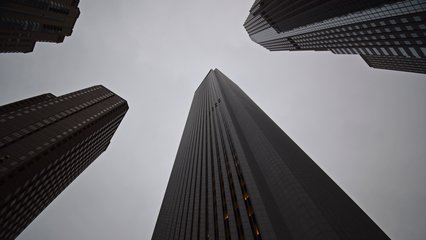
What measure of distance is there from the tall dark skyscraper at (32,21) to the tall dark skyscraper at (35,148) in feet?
74.1

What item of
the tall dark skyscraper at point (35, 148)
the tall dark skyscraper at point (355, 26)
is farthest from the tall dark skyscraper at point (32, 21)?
the tall dark skyscraper at point (355, 26)

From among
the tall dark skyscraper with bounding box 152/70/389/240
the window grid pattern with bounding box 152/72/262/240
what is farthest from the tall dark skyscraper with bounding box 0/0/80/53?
the tall dark skyscraper with bounding box 152/70/389/240

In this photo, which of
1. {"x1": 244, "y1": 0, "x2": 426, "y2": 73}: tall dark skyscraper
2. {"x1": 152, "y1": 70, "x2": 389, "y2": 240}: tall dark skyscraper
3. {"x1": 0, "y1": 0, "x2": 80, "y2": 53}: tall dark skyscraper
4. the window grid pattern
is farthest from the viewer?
{"x1": 0, "y1": 0, "x2": 80, "y2": 53}: tall dark skyscraper

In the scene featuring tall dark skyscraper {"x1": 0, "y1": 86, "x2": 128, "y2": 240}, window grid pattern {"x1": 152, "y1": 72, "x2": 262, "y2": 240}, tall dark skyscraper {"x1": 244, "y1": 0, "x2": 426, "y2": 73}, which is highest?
tall dark skyscraper {"x1": 244, "y1": 0, "x2": 426, "y2": 73}

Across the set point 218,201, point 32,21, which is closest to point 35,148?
point 32,21

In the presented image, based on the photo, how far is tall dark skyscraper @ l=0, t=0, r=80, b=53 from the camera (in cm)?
6544

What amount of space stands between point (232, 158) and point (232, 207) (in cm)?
2014

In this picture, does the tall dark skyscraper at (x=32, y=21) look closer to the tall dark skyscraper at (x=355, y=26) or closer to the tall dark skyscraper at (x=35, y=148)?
the tall dark skyscraper at (x=35, y=148)

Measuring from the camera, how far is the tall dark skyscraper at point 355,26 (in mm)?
46888

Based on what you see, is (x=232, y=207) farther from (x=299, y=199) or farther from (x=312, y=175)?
(x=312, y=175)

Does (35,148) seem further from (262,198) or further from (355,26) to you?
(355,26)

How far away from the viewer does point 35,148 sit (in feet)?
212

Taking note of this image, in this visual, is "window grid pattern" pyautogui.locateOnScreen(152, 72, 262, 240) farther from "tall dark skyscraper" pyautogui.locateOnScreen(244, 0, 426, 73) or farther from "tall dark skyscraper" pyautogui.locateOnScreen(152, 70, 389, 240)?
"tall dark skyscraper" pyautogui.locateOnScreen(244, 0, 426, 73)

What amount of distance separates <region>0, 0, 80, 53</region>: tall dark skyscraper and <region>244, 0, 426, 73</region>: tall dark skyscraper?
76.4 m
